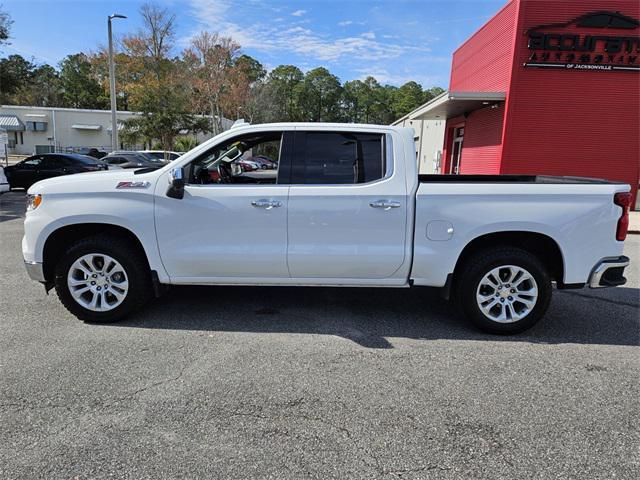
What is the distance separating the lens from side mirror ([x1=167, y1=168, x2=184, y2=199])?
Result: 4.22 metres

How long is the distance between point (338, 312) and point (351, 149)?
5.75 feet

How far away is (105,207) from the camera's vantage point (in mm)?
4406

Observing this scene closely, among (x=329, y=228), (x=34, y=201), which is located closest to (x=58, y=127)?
(x=34, y=201)

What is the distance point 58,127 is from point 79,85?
30545 millimetres

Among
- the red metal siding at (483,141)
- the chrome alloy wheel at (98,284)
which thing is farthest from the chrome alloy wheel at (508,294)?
the red metal siding at (483,141)

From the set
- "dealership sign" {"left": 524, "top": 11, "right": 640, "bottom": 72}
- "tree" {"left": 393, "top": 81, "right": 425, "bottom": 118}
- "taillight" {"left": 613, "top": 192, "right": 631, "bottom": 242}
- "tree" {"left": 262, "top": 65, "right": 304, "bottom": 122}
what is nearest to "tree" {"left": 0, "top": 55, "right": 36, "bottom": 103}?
"dealership sign" {"left": 524, "top": 11, "right": 640, "bottom": 72}

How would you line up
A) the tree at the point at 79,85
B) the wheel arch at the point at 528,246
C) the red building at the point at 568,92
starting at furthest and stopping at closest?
the tree at the point at 79,85, the red building at the point at 568,92, the wheel arch at the point at 528,246

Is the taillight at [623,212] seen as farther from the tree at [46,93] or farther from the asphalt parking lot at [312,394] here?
the tree at [46,93]

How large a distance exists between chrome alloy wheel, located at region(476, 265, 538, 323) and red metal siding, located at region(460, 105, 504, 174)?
11792 mm

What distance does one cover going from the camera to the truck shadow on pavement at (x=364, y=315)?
4.50 m

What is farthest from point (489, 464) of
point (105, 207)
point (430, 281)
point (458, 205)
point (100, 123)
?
point (100, 123)

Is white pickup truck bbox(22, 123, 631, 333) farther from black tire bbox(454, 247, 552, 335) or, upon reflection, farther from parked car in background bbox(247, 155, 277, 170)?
parked car in background bbox(247, 155, 277, 170)

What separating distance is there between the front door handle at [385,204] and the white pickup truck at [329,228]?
0.03 meters

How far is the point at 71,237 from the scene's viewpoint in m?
4.73
